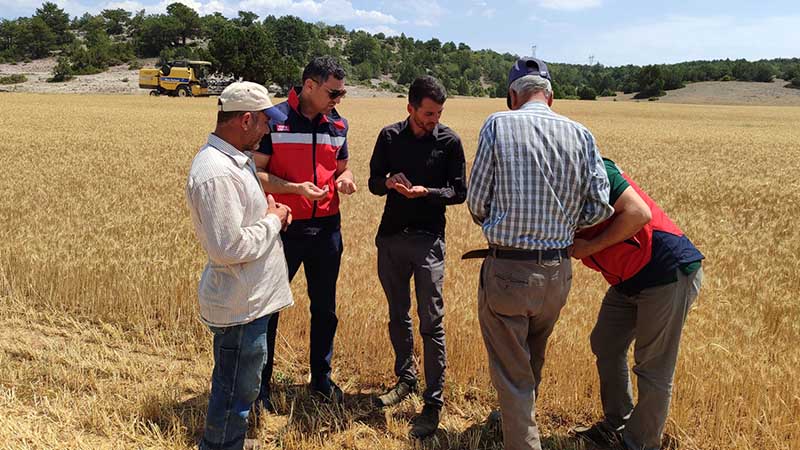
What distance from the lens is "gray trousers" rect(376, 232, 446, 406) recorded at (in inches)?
155

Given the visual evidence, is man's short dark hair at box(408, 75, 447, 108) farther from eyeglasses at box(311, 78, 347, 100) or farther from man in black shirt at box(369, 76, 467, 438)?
eyeglasses at box(311, 78, 347, 100)

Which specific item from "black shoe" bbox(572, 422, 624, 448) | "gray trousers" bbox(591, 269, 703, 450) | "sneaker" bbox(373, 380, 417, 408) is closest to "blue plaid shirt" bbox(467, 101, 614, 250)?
"gray trousers" bbox(591, 269, 703, 450)

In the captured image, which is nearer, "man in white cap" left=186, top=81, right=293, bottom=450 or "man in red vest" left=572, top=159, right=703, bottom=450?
"man in white cap" left=186, top=81, right=293, bottom=450

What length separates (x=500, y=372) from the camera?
123 inches

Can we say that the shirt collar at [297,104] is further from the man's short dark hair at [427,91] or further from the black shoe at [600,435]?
the black shoe at [600,435]

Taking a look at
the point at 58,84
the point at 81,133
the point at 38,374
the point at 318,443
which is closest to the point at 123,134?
the point at 81,133

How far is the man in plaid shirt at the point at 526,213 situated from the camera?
2844mm

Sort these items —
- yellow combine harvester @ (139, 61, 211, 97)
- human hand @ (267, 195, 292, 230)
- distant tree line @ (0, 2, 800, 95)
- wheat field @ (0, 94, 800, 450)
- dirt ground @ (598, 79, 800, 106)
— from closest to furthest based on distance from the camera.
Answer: human hand @ (267, 195, 292, 230)
wheat field @ (0, 94, 800, 450)
yellow combine harvester @ (139, 61, 211, 97)
dirt ground @ (598, 79, 800, 106)
distant tree line @ (0, 2, 800, 95)

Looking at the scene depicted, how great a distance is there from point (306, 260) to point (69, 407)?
1.82 meters

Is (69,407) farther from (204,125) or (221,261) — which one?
(204,125)

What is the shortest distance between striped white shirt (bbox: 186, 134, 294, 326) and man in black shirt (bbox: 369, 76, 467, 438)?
1.07 metres

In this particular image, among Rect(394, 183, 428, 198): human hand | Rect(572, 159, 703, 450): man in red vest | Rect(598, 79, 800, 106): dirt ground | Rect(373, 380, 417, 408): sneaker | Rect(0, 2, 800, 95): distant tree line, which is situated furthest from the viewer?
Rect(0, 2, 800, 95): distant tree line

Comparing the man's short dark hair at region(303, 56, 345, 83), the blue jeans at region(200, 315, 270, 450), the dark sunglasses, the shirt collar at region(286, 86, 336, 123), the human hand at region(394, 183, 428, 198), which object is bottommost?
the blue jeans at region(200, 315, 270, 450)

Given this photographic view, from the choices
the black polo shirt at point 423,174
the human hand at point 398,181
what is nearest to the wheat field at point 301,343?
the black polo shirt at point 423,174
